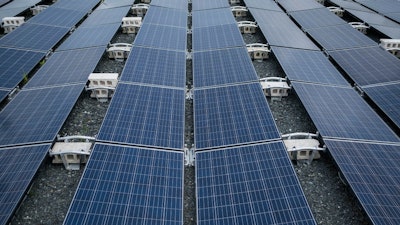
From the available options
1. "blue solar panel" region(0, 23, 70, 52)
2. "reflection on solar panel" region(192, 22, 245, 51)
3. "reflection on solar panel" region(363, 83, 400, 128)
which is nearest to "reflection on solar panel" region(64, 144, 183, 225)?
"reflection on solar panel" region(363, 83, 400, 128)

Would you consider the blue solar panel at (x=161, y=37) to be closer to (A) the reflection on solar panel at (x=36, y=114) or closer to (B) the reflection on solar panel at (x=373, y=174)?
(A) the reflection on solar panel at (x=36, y=114)

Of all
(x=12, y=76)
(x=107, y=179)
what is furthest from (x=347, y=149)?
(x=12, y=76)

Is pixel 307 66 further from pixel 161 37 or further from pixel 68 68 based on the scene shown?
pixel 68 68

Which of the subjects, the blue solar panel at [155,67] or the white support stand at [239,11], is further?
the white support stand at [239,11]

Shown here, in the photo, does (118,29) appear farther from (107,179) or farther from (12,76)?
(107,179)

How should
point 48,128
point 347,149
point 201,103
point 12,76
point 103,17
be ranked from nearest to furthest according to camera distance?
point 347,149 < point 48,128 < point 201,103 < point 12,76 < point 103,17

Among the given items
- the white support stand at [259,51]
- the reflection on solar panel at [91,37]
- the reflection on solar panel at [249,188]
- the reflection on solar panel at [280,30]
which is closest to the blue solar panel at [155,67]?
the reflection on solar panel at [91,37]

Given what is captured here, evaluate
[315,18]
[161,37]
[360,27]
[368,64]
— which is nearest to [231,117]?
[161,37]

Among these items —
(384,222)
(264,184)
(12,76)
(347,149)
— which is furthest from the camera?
(12,76)
